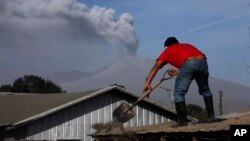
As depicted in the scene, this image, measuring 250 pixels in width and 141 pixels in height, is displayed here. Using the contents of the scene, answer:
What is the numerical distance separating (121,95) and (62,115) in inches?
109

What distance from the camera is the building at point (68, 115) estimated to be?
19.3 m

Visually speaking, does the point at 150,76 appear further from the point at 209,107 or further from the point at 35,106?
the point at 35,106

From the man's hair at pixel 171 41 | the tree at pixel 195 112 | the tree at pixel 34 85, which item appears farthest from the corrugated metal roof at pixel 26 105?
the tree at pixel 34 85

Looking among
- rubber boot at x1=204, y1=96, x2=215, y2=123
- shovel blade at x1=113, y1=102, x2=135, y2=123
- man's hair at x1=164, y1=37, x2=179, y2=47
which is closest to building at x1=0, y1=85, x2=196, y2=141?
shovel blade at x1=113, y1=102, x2=135, y2=123

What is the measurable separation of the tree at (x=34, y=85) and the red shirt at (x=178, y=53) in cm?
5678

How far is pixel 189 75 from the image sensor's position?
890 centimetres

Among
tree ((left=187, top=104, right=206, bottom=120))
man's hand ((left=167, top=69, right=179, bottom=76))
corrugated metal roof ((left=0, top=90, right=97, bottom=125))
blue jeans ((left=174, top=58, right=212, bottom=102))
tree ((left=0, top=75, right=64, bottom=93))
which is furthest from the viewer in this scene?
Result: tree ((left=0, top=75, right=64, bottom=93))

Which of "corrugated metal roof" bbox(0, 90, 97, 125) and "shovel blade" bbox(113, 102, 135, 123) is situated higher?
"corrugated metal roof" bbox(0, 90, 97, 125)

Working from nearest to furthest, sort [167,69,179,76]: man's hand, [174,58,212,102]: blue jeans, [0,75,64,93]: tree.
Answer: [174,58,212,102]: blue jeans < [167,69,179,76]: man's hand < [0,75,64,93]: tree

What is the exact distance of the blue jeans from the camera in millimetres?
8867

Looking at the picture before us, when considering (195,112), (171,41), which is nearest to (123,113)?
(171,41)

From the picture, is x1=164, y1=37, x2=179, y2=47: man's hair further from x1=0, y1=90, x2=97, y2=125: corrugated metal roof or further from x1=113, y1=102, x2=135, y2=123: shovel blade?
x1=0, y1=90, x2=97, y2=125: corrugated metal roof

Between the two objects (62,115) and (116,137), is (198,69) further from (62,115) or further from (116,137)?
(62,115)

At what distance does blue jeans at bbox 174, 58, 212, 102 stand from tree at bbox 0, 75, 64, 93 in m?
56.9
